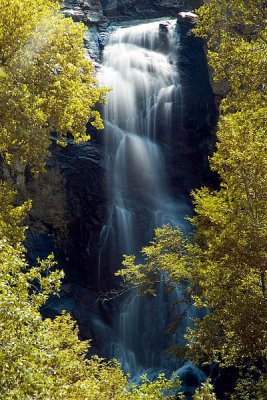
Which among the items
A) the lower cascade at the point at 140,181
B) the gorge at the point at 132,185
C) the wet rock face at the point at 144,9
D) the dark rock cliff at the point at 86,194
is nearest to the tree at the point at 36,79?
the lower cascade at the point at 140,181

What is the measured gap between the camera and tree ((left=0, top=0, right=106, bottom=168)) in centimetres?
1373

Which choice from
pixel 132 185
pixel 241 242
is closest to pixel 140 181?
pixel 132 185

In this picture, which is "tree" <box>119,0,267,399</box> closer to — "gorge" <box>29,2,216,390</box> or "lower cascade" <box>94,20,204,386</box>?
"lower cascade" <box>94,20,204,386</box>

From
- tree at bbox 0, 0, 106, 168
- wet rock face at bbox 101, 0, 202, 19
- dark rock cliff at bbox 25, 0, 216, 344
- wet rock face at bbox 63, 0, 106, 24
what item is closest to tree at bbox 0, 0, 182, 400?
tree at bbox 0, 0, 106, 168

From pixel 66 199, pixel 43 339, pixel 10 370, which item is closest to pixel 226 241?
pixel 43 339

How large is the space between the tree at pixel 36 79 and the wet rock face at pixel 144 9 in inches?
1201

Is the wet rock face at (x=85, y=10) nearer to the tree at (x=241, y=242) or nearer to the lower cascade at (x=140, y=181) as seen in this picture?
the lower cascade at (x=140, y=181)

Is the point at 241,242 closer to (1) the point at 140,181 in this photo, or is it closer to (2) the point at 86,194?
(2) the point at 86,194

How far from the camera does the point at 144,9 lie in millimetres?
44531

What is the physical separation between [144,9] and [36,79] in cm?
3313

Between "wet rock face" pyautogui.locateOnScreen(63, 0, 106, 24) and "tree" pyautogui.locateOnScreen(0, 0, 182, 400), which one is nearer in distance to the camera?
"tree" pyautogui.locateOnScreen(0, 0, 182, 400)

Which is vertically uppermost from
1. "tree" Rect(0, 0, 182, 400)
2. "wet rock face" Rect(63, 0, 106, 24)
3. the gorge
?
"wet rock face" Rect(63, 0, 106, 24)

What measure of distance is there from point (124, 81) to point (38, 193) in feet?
33.6

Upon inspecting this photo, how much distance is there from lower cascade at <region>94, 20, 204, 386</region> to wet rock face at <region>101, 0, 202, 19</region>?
27.7 ft
